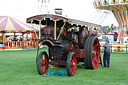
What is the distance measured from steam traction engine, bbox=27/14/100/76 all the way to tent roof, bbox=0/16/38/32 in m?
13.6

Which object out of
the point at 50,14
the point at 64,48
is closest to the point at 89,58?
the point at 64,48

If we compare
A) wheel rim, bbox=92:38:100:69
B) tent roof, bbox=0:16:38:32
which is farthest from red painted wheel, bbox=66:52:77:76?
tent roof, bbox=0:16:38:32

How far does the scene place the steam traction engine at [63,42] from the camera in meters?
6.80

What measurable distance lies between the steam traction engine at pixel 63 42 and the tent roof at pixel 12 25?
13641 millimetres

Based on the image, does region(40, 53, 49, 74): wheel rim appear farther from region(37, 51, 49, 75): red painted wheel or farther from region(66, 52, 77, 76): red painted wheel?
region(66, 52, 77, 76): red painted wheel

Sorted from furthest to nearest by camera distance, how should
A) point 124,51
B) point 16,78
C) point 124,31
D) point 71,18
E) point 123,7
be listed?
point 124,31 → point 123,7 → point 124,51 → point 71,18 → point 16,78

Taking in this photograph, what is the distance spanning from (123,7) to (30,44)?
11.0m

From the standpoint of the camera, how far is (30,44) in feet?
72.7

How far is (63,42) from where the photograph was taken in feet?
23.9

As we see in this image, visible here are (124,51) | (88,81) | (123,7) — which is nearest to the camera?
(88,81)

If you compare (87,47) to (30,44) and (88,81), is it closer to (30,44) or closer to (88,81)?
(88,81)

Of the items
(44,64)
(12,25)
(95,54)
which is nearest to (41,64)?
(44,64)

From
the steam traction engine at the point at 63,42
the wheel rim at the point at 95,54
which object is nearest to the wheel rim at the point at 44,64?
the steam traction engine at the point at 63,42

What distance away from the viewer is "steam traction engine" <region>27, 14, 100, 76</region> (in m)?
6.80
